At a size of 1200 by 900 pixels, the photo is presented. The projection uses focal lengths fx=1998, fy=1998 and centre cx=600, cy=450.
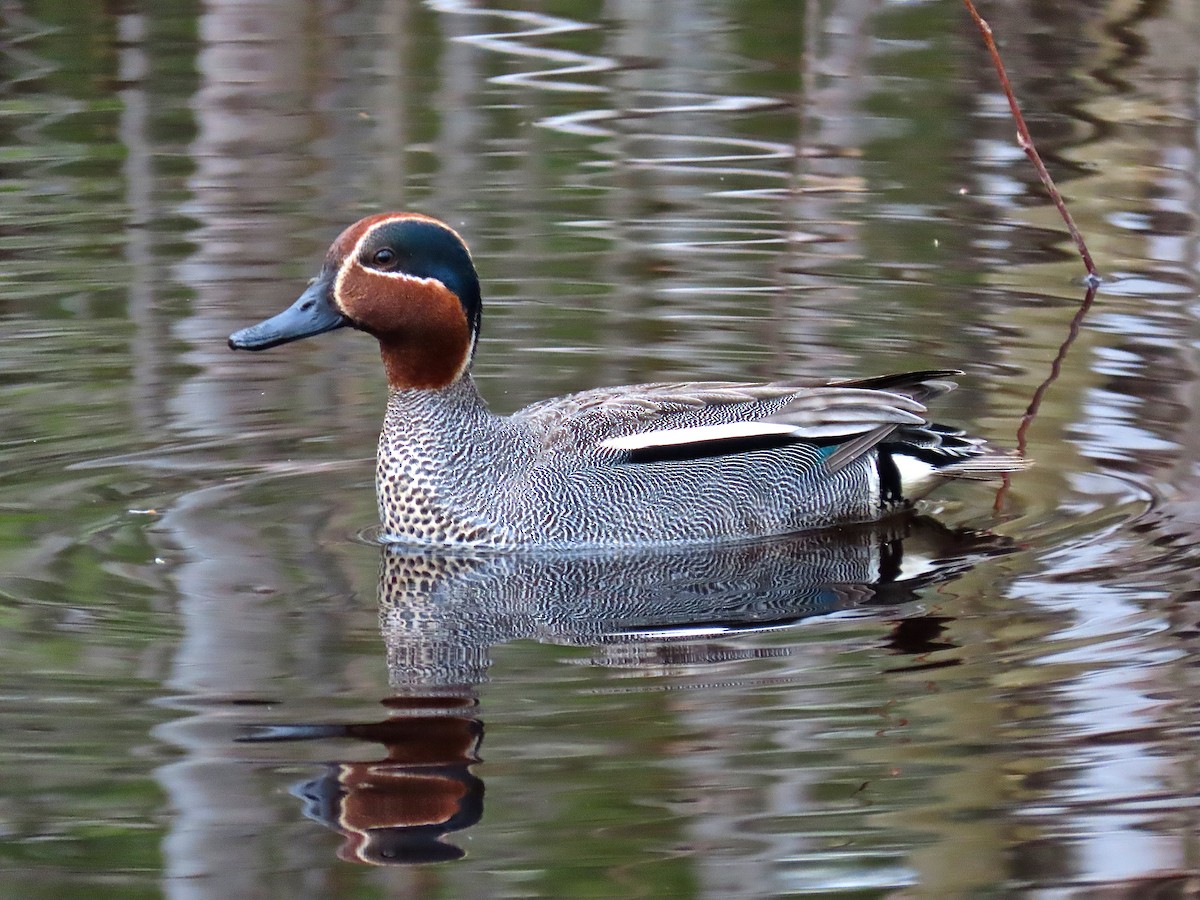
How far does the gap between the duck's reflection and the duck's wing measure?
1.24 feet

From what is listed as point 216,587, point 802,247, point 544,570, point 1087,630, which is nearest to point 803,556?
point 544,570

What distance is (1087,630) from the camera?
19.8 feet

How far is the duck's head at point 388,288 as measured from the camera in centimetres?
709

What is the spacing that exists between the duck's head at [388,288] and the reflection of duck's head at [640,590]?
2.75 ft

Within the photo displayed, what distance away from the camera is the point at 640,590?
6750mm

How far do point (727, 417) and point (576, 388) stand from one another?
1479 mm

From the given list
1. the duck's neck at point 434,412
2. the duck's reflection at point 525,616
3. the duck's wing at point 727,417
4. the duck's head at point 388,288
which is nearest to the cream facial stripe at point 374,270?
the duck's head at point 388,288

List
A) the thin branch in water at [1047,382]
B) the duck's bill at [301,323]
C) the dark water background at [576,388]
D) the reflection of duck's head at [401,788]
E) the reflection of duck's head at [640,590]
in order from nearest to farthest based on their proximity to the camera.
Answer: the reflection of duck's head at [401,788] → the dark water background at [576,388] → the reflection of duck's head at [640,590] → the duck's bill at [301,323] → the thin branch in water at [1047,382]

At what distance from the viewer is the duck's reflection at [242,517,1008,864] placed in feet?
16.3

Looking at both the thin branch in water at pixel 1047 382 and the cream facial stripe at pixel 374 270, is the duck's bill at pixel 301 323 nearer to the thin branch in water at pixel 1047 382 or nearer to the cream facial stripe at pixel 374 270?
the cream facial stripe at pixel 374 270

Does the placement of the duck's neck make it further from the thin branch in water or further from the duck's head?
the thin branch in water

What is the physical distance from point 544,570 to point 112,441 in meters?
2.09

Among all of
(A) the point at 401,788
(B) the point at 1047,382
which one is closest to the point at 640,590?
(A) the point at 401,788

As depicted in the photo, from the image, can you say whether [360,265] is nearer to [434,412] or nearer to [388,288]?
[388,288]
